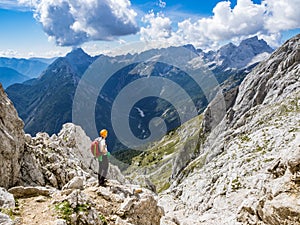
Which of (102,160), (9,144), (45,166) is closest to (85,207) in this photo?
(102,160)

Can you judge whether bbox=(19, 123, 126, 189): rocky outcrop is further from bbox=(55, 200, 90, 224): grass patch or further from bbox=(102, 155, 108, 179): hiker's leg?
bbox=(55, 200, 90, 224): grass patch

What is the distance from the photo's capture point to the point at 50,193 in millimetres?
22141

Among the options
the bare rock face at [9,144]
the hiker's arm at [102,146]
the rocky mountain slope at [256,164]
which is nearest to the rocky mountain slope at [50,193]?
the bare rock face at [9,144]

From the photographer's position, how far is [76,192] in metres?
18.6

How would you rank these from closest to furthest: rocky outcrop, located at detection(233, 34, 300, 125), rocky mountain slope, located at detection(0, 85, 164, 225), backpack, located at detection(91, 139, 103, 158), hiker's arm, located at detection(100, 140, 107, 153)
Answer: rocky mountain slope, located at detection(0, 85, 164, 225)
hiker's arm, located at detection(100, 140, 107, 153)
backpack, located at detection(91, 139, 103, 158)
rocky outcrop, located at detection(233, 34, 300, 125)

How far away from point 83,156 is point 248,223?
37172 mm

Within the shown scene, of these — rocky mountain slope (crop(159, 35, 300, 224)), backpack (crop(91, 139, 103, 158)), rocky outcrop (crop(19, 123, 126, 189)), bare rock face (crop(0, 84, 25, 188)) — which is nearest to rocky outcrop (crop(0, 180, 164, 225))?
backpack (crop(91, 139, 103, 158))

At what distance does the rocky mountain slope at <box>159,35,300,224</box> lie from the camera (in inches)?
734

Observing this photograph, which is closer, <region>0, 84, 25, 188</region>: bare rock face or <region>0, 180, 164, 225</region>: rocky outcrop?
<region>0, 180, 164, 225</region>: rocky outcrop

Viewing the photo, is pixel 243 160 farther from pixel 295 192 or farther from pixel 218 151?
pixel 295 192

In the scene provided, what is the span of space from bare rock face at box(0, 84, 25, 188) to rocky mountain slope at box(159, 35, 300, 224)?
15.9 metres

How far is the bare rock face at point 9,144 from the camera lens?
24.9 metres

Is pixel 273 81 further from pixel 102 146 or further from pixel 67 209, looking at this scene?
pixel 67 209

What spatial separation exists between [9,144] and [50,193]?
7744 millimetres
